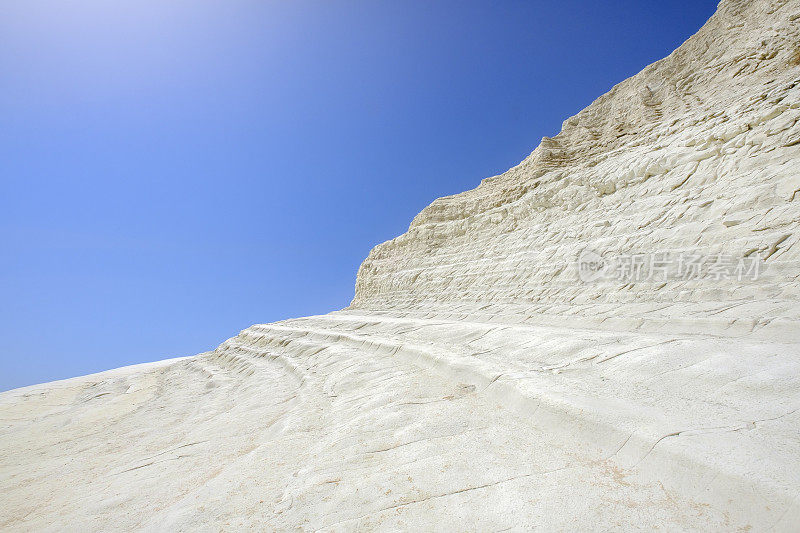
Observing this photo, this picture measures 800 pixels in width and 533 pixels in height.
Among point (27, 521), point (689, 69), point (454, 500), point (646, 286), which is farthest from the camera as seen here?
point (689, 69)

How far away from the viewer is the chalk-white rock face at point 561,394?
2201 mm

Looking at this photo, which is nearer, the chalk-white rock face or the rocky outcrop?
the chalk-white rock face

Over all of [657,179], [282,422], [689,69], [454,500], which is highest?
[689,69]

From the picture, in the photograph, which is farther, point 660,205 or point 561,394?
point 660,205

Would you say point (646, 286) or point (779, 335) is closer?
point (779, 335)

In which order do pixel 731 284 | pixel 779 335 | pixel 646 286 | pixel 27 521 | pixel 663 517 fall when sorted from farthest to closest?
pixel 646 286
pixel 731 284
pixel 779 335
pixel 27 521
pixel 663 517

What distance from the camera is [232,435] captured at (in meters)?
4.79

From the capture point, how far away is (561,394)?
10.9ft

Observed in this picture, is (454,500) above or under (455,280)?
under

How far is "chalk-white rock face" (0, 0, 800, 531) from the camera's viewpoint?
220 centimetres

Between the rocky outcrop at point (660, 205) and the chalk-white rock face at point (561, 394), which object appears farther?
the rocky outcrop at point (660, 205)

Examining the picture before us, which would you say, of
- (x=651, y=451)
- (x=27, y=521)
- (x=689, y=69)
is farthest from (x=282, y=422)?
(x=689, y=69)

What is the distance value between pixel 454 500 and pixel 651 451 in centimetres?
132

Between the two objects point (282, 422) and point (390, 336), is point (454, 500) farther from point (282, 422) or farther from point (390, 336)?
point (390, 336)
